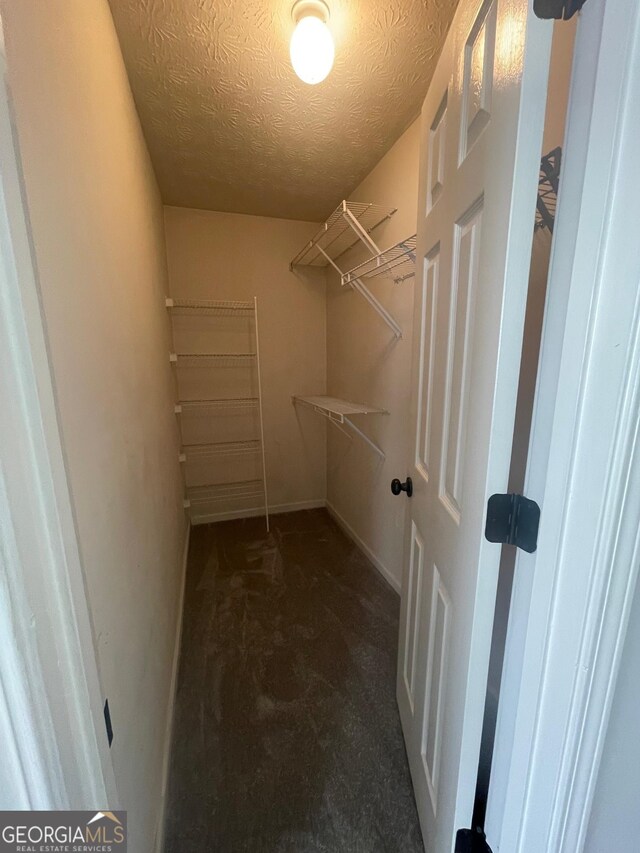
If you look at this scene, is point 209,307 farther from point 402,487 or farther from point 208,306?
point 402,487

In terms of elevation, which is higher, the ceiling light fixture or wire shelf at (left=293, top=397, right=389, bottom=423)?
the ceiling light fixture

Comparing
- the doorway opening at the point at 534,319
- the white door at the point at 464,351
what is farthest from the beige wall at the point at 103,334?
the doorway opening at the point at 534,319

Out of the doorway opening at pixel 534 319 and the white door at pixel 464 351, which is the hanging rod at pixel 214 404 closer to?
the white door at pixel 464 351

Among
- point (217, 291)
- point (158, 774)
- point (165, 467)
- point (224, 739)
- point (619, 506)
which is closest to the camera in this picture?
point (619, 506)

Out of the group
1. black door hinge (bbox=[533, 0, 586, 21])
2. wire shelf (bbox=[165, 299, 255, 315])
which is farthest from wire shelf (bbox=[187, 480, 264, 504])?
black door hinge (bbox=[533, 0, 586, 21])

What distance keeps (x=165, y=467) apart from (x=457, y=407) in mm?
1550

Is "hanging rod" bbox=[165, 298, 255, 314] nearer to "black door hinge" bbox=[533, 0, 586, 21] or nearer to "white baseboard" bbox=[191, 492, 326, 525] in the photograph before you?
"white baseboard" bbox=[191, 492, 326, 525]

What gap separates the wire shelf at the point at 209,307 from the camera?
2.70m

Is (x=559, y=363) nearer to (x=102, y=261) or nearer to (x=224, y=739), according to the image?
(x=102, y=261)

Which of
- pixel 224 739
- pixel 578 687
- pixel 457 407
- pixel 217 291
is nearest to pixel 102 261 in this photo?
pixel 457 407

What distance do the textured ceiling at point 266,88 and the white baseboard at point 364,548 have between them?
2.49 meters

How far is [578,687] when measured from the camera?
2.02 feet

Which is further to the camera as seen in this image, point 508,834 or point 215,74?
point 215,74

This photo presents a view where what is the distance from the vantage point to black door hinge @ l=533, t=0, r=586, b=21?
0.53 m
